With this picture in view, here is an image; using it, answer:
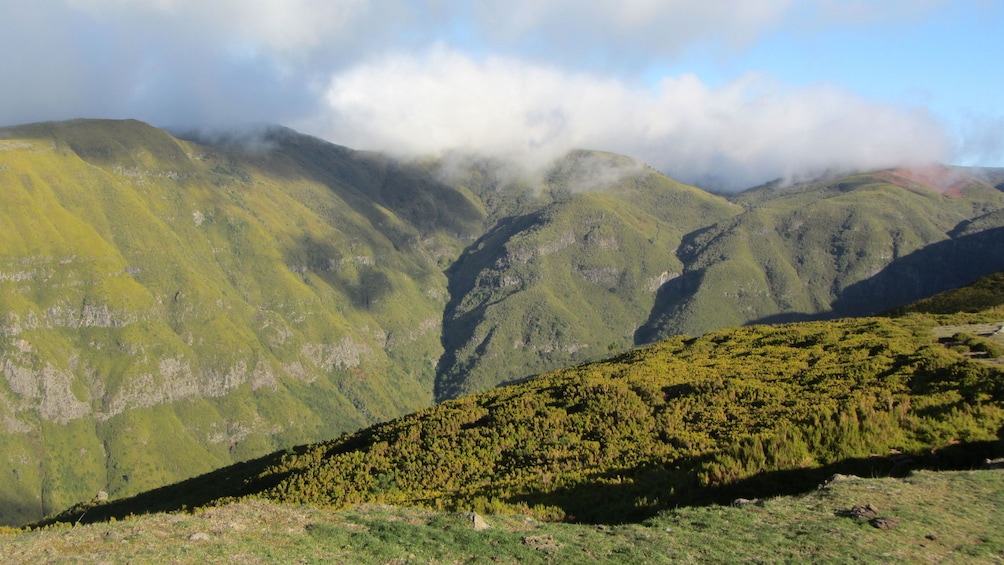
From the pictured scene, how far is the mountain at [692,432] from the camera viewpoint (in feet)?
75.8

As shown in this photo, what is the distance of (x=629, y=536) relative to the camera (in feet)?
57.7

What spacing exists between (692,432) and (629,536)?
54.5 ft

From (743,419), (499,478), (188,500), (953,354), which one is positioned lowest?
(188,500)

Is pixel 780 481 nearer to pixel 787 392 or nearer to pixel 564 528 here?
pixel 564 528

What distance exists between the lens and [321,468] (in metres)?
40.6

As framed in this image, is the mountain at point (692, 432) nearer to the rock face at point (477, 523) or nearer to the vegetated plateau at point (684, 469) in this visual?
the vegetated plateau at point (684, 469)

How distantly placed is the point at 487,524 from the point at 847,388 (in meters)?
23.3

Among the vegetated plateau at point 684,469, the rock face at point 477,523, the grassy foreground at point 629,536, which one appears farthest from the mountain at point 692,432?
the rock face at point 477,523

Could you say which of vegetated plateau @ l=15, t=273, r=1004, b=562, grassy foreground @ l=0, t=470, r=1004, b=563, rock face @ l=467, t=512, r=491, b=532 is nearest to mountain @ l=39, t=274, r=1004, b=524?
vegetated plateau @ l=15, t=273, r=1004, b=562

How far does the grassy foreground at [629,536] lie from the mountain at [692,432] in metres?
3.07

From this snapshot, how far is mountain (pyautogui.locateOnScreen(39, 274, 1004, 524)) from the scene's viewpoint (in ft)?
75.8

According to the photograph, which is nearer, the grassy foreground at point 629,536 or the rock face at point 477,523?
the grassy foreground at point 629,536

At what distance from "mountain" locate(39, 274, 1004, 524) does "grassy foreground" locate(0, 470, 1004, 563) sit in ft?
10.1

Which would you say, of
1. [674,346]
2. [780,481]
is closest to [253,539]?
[780,481]
